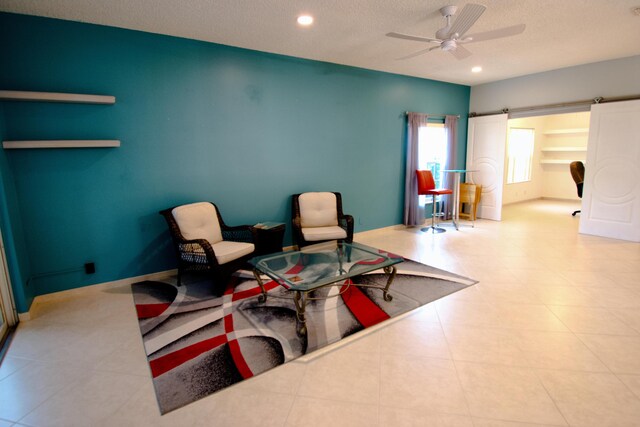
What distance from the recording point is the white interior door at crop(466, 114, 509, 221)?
6.04 m

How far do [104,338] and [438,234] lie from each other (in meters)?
4.64

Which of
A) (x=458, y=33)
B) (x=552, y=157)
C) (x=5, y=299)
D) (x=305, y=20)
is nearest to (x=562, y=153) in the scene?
(x=552, y=157)

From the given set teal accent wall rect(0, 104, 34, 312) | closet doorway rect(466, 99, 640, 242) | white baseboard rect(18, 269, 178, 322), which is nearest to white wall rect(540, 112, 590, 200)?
closet doorway rect(466, 99, 640, 242)

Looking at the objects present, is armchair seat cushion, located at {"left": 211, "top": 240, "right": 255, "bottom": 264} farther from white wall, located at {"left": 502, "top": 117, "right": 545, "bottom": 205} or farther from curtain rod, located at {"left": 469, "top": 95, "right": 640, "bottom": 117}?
white wall, located at {"left": 502, "top": 117, "right": 545, "bottom": 205}

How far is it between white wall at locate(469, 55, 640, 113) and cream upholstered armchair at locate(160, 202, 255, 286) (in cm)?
521

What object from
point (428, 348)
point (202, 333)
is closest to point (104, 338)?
point (202, 333)

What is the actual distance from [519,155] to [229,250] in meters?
8.02

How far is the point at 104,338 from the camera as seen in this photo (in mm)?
2432

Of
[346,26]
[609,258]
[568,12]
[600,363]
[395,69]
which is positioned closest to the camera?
[600,363]

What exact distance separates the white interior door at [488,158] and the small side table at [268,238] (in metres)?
4.48

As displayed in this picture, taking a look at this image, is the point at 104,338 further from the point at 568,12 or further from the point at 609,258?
the point at 609,258

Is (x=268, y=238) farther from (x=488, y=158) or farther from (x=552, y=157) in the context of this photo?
(x=552, y=157)

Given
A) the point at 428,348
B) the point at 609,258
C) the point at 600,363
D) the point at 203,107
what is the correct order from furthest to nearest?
the point at 609,258 → the point at 203,107 → the point at 428,348 → the point at 600,363

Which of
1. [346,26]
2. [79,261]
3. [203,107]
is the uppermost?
[346,26]
